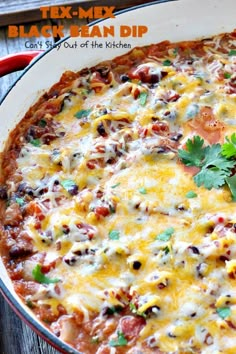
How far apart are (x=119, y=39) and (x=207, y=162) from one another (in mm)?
1259

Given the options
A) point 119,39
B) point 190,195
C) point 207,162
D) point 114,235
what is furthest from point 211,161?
point 119,39

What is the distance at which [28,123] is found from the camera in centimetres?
414

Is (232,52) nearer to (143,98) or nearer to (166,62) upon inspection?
(166,62)

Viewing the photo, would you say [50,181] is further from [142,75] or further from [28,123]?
[142,75]

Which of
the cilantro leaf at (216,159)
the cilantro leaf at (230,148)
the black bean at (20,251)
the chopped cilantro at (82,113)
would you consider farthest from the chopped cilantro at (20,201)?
the cilantro leaf at (230,148)

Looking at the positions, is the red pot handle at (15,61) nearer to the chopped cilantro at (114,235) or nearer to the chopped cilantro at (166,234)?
the chopped cilantro at (114,235)

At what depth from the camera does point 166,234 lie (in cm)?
347

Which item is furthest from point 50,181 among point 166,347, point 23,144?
point 166,347

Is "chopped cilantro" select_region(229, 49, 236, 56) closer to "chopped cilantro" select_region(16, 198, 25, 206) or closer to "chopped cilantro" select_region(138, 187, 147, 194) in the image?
"chopped cilantro" select_region(138, 187, 147, 194)

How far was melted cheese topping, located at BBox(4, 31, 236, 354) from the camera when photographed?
319 cm

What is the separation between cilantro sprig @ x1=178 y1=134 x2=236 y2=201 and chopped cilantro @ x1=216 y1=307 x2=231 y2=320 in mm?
678

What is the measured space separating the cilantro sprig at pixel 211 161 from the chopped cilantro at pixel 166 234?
342 millimetres

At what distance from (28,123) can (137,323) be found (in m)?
1.52

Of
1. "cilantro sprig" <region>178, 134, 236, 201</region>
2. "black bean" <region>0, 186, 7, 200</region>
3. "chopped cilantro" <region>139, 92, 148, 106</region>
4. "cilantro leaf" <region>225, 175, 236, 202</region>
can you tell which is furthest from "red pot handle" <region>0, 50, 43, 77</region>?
"cilantro leaf" <region>225, 175, 236, 202</region>
